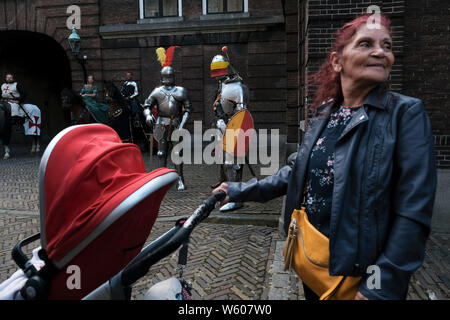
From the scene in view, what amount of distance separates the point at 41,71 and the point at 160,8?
26.1 feet

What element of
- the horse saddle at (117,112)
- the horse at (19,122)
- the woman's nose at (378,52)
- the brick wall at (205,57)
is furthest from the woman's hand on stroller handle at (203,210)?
the brick wall at (205,57)

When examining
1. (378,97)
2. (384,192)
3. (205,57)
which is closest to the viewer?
(384,192)

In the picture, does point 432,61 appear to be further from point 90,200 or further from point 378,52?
point 90,200

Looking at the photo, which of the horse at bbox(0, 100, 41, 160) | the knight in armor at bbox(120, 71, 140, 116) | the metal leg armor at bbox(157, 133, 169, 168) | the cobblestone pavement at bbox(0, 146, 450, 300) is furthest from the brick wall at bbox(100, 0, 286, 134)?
the cobblestone pavement at bbox(0, 146, 450, 300)

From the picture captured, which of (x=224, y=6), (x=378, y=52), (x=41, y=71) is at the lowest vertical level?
(x=378, y=52)

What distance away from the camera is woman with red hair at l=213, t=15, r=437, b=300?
1.19m

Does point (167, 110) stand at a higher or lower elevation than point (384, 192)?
higher

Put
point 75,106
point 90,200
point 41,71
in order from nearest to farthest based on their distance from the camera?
point 90,200
point 75,106
point 41,71

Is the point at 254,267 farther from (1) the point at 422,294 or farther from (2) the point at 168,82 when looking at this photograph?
(2) the point at 168,82

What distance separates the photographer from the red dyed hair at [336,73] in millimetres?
1462

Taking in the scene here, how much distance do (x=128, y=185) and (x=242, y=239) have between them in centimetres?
287

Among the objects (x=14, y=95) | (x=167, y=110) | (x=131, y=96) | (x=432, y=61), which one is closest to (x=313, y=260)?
(x=432, y=61)

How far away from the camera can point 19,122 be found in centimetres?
1159

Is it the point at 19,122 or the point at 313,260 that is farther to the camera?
the point at 19,122
